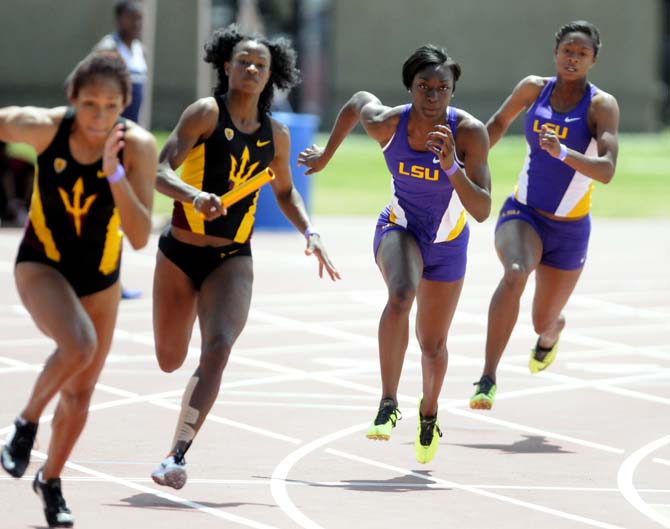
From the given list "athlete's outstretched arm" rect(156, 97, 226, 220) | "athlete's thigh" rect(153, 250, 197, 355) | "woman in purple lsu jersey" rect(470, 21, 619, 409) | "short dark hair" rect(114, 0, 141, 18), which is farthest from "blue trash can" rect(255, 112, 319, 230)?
"athlete's outstretched arm" rect(156, 97, 226, 220)

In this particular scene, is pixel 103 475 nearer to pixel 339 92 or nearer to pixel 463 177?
pixel 463 177

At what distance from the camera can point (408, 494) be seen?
745 cm

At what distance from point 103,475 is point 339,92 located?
33.1m

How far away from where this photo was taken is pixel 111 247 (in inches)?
262

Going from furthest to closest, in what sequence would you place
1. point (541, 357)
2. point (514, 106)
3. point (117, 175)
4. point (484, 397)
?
point (541, 357)
point (514, 106)
point (484, 397)
point (117, 175)

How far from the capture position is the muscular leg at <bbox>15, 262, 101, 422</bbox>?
6.30 metres

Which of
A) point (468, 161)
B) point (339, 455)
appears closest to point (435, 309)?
point (468, 161)

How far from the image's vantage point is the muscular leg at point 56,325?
20.7ft

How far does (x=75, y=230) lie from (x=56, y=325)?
469 millimetres

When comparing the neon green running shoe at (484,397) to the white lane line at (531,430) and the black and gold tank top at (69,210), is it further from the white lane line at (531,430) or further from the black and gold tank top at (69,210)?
the black and gold tank top at (69,210)

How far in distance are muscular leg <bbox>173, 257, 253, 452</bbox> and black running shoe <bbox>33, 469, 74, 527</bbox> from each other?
67 cm

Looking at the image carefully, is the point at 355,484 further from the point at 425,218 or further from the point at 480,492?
the point at 425,218

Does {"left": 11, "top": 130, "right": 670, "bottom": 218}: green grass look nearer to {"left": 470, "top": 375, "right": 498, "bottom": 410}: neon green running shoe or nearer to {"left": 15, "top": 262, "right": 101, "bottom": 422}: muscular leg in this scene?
{"left": 470, "top": 375, "right": 498, "bottom": 410}: neon green running shoe

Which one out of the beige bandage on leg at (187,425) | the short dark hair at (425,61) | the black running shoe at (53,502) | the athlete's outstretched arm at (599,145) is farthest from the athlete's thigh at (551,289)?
the black running shoe at (53,502)
